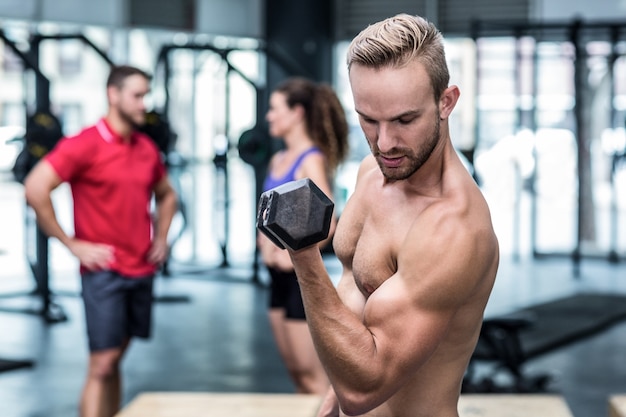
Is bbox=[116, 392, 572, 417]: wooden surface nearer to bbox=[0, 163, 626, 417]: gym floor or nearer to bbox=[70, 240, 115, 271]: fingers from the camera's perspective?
bbox=[70, 240, 115, 271]: fingers

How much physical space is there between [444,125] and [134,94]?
2.18 m

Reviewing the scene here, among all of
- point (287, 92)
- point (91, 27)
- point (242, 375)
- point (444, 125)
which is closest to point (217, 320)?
point (242, 375)

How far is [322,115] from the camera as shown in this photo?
3660mm

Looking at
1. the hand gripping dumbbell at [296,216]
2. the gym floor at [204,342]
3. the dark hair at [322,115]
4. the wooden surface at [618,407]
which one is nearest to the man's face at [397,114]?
the hand gripping dumbbell at [296,216]

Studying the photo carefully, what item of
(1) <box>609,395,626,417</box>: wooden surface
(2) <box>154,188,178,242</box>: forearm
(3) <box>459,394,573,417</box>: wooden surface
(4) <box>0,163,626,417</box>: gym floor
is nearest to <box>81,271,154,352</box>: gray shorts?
(2) <box>154,188,178,242</box>: forearm

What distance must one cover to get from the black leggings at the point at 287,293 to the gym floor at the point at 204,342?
1.09 m

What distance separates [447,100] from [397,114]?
10 centimetres

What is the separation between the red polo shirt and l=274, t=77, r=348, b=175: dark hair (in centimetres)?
65

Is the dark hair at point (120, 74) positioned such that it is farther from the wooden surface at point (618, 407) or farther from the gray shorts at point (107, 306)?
the wooden surface at point (618, 407)

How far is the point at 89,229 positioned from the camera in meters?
3.33

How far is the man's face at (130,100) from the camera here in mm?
3399

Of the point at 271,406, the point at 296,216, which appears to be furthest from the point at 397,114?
the point at 271,406

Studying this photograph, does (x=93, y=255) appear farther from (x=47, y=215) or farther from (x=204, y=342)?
(x=204, y=342)

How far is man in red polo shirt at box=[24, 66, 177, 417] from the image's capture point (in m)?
3.26
